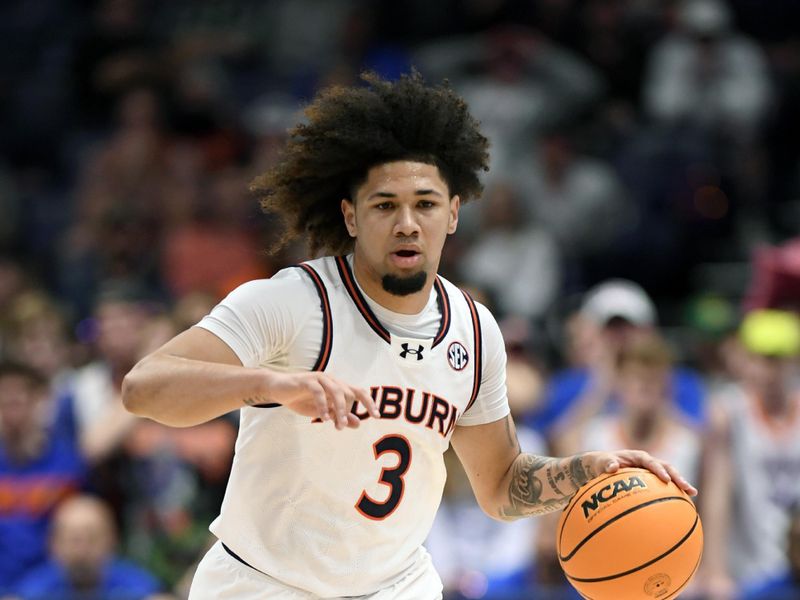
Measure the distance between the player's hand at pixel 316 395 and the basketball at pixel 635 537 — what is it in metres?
1.17

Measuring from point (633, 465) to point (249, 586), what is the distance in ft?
4.41

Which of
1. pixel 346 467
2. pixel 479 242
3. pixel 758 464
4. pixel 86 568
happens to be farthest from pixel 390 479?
pixel 479 242

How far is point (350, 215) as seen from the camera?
4.49m

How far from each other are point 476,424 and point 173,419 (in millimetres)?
1335

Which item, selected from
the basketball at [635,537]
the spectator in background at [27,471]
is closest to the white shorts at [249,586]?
the basketball at [635,537]

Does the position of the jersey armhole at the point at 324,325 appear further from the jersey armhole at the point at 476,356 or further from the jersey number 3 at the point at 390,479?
the jersey armhole at the point at 476,356

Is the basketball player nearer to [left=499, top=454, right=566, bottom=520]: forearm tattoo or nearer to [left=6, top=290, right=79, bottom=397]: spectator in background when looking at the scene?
[left=499, top=454, right=566, bottom=520]: forearm tattoo

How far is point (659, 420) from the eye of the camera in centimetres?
738

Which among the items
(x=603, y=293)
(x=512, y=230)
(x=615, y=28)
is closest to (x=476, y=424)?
(x=603, y=293)

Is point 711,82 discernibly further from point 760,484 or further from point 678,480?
point 678,480

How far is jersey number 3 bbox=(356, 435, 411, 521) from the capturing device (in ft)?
14.1

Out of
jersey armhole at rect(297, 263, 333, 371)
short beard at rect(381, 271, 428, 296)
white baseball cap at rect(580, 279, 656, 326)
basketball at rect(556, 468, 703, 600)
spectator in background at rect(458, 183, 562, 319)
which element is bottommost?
basketball at rect(556, 468, 703, 600)

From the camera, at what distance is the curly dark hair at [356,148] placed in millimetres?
4430

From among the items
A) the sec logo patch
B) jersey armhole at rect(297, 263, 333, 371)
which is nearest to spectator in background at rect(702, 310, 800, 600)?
the sec logo patch
